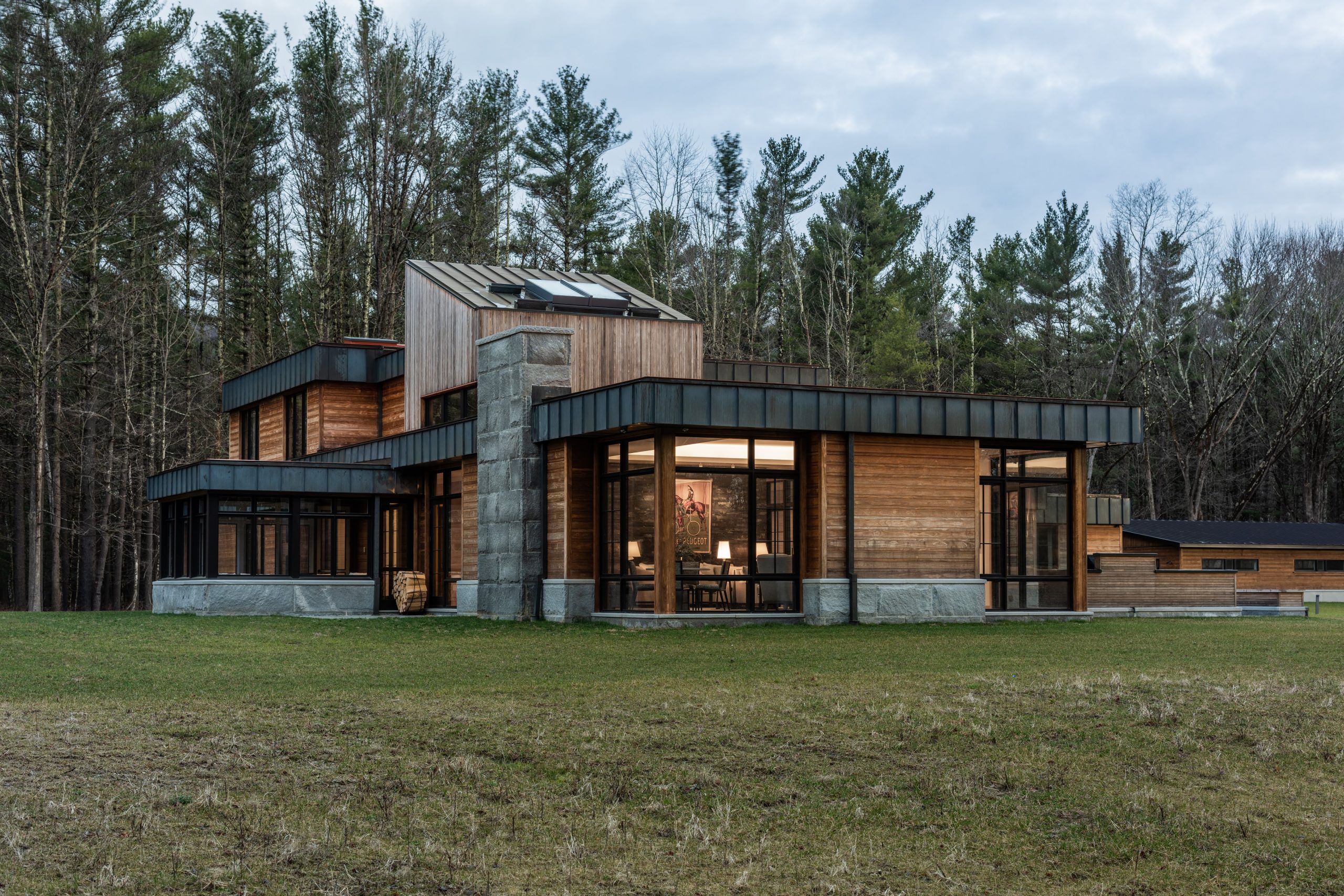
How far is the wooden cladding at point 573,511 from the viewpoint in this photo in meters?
23.2

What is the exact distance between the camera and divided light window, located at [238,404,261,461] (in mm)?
38688

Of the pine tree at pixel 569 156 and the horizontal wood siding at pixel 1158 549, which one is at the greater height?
the pine tree at pixel 569 156

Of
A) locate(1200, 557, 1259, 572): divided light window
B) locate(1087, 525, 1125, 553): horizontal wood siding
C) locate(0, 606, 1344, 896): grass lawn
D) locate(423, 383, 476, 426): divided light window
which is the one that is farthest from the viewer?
locate(1200, 557, 1259, 572): divided light window

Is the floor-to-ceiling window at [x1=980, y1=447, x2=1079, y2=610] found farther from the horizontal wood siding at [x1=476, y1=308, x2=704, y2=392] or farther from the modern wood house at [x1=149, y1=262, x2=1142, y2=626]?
the horizontal wood siding at [x1=476, y1=308, x2=704, y2=392]

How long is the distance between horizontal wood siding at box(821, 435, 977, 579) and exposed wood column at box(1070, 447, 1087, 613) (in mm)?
2286

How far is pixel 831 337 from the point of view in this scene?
51438 millimetres

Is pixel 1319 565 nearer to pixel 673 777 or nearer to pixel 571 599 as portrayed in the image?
pixel 571 599

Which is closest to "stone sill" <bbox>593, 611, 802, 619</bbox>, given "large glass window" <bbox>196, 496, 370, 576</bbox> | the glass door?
the glass door

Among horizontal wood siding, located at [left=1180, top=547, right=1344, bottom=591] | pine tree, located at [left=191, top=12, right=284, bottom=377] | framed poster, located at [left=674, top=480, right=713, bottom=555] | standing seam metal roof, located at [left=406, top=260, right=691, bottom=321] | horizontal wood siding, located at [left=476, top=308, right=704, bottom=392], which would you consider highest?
pine tree, located at [left=191, top=12, right=284, bottom=377]

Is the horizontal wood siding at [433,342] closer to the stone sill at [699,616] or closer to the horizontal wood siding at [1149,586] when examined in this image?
the stone sill at [699,616]

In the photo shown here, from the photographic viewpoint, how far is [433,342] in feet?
96.0

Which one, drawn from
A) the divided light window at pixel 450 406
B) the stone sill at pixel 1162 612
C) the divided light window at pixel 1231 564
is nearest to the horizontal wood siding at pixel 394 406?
the divided light window at pixel 450 406

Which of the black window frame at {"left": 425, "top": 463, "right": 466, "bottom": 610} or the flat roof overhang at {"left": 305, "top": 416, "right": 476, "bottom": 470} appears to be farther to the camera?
the black window frame at {"left": 425, "top": 463, "right": 466, "bottom": 610}

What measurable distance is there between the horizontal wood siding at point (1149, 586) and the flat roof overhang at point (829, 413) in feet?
11.4
